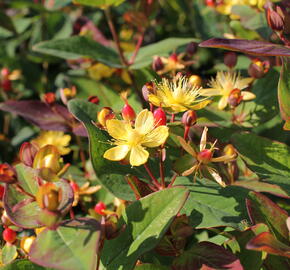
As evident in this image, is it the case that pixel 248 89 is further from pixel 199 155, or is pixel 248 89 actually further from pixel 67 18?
pixel 67 18

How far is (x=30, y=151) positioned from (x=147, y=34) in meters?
1.08

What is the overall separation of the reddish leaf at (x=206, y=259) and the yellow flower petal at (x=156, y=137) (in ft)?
0.64

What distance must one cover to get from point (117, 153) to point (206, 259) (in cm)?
25

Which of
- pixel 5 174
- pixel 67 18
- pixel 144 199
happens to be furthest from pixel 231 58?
pixel 67 18

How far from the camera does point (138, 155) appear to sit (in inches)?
34.0

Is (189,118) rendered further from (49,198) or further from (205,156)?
(49,198)

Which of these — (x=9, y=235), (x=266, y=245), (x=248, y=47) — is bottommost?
(x=9, y=235)

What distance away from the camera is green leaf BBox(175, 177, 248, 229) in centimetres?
85

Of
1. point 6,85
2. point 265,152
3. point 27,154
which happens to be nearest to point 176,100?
Result: point 265,152

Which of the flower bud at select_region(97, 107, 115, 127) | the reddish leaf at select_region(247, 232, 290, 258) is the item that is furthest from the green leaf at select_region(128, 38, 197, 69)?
the reddish leaf at select_region(247, 232, 290, 258)

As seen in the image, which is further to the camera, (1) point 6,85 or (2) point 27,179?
(1) point 6,85

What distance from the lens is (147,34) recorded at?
1828 mm

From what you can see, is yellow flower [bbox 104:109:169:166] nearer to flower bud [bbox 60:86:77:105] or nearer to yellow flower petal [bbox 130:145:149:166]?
yellow flower petal [bbox 130:145:149:166]

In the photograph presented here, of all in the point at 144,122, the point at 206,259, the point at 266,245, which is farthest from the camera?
the point at 144,122
